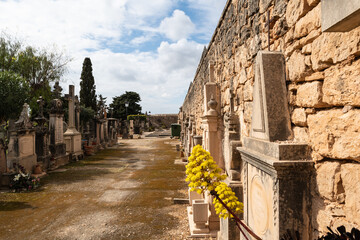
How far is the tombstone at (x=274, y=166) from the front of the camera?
1.64 meters

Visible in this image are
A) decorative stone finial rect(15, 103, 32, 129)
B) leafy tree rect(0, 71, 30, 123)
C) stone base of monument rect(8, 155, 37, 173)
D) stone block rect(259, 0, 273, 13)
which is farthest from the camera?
leafy tree rect(0, 71, 30, 123)

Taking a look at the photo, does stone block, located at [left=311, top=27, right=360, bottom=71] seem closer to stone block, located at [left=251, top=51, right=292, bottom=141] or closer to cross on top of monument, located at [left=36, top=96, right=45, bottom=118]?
stone block, located at [left=251, top=51, right=292, bottom=141]

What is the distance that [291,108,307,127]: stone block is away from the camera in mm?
1692

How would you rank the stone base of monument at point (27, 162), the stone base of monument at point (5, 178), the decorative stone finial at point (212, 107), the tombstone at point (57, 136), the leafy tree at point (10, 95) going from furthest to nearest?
1. the leafy tree at point (10, 95)
2. the tombstone at point (57, 136)
3. the stone base of monument at point (27, 162)
4. the stone base of monument at point (5, 178)
5. the decorative stone finial at point (212, 107)

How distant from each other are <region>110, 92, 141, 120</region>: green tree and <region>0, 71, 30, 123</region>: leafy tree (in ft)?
118

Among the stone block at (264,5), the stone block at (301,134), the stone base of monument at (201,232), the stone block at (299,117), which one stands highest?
the stone block at (264,5)

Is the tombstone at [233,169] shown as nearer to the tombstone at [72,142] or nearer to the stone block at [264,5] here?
the stone block at [264,5]

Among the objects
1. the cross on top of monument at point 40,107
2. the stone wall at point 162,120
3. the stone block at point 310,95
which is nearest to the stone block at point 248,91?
the stone block at point 310,95

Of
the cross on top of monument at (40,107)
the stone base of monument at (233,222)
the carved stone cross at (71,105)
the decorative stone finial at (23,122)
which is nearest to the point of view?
the stone base of monument at (233,222)

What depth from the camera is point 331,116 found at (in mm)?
1392

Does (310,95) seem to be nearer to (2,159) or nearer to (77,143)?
(2,159)

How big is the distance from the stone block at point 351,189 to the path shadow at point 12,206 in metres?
7.08

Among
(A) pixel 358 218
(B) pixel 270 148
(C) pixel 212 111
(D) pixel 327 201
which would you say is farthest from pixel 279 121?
(C) pixel 212 111

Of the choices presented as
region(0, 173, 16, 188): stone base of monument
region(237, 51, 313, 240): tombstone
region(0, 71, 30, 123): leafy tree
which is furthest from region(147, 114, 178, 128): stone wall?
region(237, 51, 313, 240): tombstone
